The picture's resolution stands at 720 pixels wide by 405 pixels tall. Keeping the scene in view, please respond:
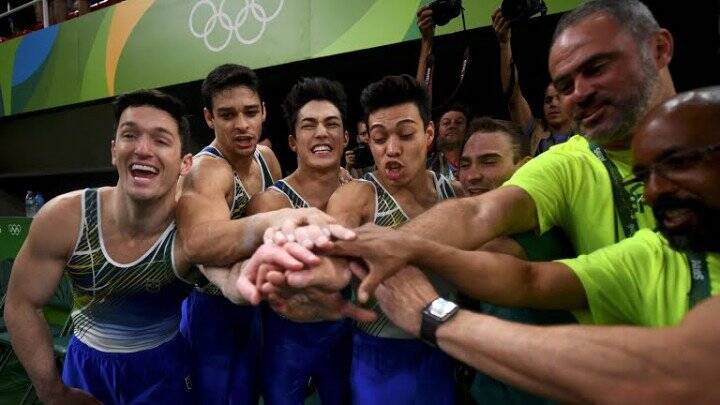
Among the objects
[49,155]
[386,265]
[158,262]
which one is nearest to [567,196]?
[386,265]

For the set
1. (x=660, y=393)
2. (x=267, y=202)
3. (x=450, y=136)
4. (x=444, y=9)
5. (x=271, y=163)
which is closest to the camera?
(x=660, y=393)

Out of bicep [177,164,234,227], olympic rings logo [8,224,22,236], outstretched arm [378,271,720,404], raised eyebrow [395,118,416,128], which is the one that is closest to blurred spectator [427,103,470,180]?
raised eyebrow [395,118,416,128]

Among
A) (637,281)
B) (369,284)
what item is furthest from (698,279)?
(369,284)

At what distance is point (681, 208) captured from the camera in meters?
0.92

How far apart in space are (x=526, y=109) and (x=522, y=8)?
1.79ft

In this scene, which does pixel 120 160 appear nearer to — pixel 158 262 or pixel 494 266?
pixel 158 262

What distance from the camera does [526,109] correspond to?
106 inches

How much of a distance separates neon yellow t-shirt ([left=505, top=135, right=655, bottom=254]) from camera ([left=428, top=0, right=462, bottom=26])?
4.82ft

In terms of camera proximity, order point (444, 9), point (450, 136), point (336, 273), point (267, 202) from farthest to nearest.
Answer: point (450, 136), point (444, 9), point (267, 202), point (336, 273)

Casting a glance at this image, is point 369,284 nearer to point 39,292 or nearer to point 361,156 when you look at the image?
point 39,292

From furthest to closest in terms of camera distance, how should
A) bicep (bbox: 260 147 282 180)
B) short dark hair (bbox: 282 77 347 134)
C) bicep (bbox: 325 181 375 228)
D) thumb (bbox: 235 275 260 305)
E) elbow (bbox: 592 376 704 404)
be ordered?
bicep (bbox: 260 147 282 180) → short dark hair (bbox: 282 77 347 134) → bicep (bbox: 325 181 375 228) → thumb (bbox: 235 275 260 305) → elbow (bbox: 592 376 704 404)

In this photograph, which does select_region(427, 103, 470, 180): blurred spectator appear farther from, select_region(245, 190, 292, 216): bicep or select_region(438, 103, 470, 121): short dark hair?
select_region(245, 190, 292, 216): bicep

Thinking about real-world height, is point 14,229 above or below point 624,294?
above

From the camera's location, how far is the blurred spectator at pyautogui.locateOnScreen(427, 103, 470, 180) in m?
2.94
